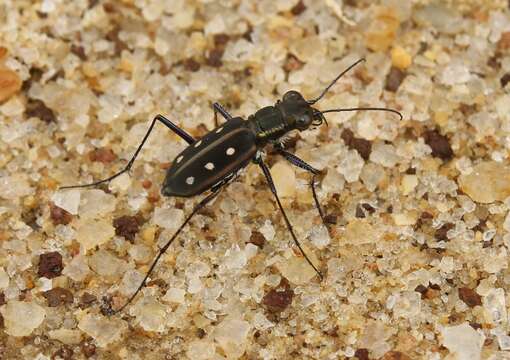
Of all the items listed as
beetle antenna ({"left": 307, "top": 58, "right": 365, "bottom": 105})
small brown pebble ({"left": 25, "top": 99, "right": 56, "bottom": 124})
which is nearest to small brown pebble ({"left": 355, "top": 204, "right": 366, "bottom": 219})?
beetle antenna ({"left": 307, "top": 58, "right": 365, "bottom": 105})

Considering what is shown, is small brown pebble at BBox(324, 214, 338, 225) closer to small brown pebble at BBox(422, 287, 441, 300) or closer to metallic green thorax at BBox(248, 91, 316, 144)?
metallic green thorax at BBox(248, 91, 316, 144)

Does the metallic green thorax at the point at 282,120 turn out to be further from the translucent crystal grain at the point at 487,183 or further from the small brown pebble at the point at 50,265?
the small brown pebble at the point at 50,265

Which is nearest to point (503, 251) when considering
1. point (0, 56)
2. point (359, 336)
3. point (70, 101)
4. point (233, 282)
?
point (359, 336)

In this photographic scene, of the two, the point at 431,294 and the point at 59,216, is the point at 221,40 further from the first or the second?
the point at 431,294

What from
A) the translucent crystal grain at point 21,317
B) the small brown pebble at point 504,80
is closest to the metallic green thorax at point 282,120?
the small brown pebble at point 504,80

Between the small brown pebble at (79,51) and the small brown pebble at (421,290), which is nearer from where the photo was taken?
the small brown pebble at (421,290)
